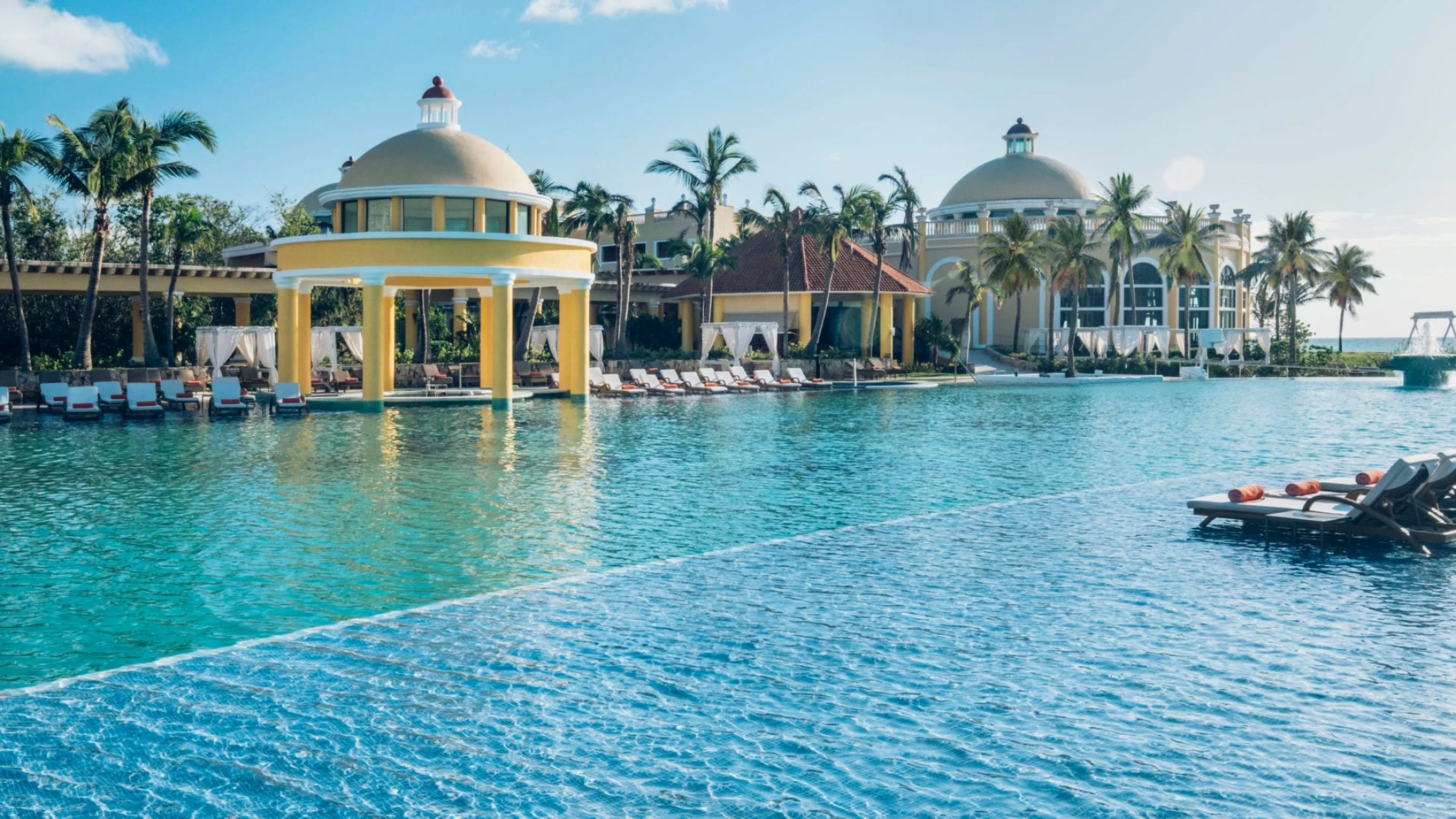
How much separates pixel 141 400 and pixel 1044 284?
49.0 m

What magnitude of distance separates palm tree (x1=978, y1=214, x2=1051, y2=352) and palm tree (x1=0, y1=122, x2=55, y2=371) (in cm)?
3937

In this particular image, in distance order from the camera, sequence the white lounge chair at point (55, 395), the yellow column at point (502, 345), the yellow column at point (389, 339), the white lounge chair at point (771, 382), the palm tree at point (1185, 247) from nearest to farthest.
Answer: the white lounge chair at point (55, 395), the yellow column at point (502, 345), the yellow column at point (389, 339), the white lounge chair at point (771, 382), the palm tree at point (1185, 247)

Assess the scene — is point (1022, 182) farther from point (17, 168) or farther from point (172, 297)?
point (17, 168)

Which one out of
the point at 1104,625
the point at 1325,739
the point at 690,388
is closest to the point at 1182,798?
the point at 1325,739

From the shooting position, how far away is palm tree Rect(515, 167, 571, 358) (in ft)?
154

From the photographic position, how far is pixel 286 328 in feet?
120

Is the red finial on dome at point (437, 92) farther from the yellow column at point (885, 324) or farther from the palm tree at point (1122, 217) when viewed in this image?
the palm tree at point (1122, 217)

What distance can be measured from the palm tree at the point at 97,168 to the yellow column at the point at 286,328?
5097 millimetres

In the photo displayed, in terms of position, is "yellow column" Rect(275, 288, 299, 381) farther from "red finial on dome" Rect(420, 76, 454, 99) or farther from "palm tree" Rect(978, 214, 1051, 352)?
"palm tree" Rect(978, 214, 1051, 352)

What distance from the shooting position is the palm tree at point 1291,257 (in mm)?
67250

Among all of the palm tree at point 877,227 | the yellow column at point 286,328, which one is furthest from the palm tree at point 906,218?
the yellow column at point 286,328

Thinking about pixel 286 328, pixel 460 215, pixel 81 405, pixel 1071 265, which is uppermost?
pixel 1071 265

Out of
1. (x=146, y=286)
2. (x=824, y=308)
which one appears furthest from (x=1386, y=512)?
(x=824, y=308)

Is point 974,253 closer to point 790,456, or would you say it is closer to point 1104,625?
point 790,456
